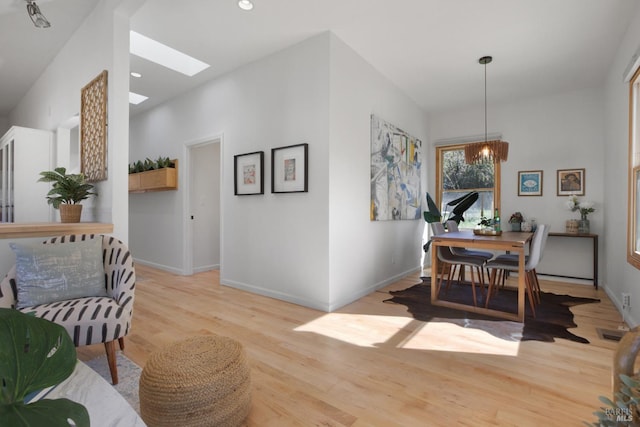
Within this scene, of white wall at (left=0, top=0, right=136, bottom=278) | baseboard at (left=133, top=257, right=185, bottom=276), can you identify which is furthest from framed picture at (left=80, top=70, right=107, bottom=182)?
baseboard at (left=133, top=257, right=185, bottom=276)

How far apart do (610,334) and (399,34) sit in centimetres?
338

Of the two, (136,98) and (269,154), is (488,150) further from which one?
(136,98)

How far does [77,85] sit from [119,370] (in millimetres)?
3153

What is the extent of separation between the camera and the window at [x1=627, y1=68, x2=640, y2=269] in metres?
2.71

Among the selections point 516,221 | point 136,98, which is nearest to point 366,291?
point 516,221

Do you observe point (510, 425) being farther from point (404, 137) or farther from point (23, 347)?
point (404, 137)

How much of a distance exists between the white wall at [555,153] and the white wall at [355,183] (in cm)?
202

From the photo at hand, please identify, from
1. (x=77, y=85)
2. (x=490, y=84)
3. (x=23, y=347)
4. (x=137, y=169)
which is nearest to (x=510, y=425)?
(x=23, y=347)

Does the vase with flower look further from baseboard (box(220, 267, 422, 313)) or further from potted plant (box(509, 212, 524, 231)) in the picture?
baseboard (box(220, 267, 422, 313))

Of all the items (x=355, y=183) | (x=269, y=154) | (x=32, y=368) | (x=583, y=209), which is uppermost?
(x=269, y=154)

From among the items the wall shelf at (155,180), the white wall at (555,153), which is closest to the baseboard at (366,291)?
the white wall at (555,153)

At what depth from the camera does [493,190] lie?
5188 mm

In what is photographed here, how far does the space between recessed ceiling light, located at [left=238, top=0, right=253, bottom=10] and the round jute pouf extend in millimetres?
2824

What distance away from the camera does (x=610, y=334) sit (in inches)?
102
